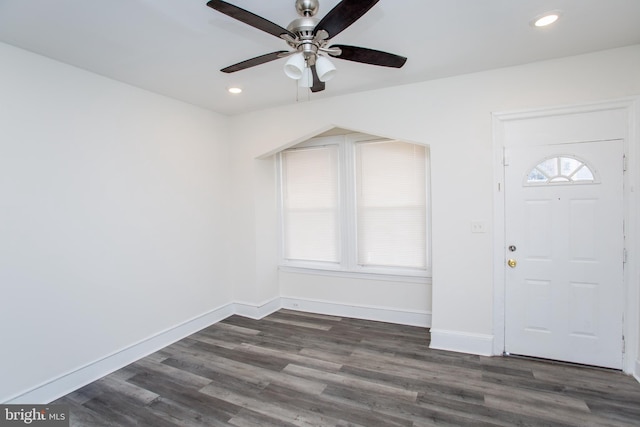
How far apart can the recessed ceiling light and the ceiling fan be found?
0.97 metres

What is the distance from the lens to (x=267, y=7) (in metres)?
1.88

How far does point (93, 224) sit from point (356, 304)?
301 centimetres

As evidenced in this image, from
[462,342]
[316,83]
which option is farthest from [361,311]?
[316,83]

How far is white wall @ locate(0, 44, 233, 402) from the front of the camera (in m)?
2.30

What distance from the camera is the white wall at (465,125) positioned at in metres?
2.64

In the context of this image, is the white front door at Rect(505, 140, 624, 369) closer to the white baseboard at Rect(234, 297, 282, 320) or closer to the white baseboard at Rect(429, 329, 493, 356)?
the white baseboard at Rect(429, 329, 493, 356)

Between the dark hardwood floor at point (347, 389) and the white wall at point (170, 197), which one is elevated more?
the white wall at point (170, 197)

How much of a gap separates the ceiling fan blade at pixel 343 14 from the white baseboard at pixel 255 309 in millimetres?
3390

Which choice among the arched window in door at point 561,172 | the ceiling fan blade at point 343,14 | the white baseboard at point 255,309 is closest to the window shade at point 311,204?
the white baseboard at point 255,309

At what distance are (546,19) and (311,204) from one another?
3.03 m

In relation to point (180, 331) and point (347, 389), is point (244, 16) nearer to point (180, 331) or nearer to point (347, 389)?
point (347, 389)

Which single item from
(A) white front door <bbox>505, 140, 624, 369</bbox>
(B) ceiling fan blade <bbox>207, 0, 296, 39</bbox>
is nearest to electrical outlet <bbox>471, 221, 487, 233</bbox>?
(A) white front door <bbox>505, 140, 624, 369</bbox>

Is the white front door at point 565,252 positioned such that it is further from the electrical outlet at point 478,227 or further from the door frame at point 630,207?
the electrical outlet at point 478,227

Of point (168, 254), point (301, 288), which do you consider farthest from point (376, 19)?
point (301, 288)
